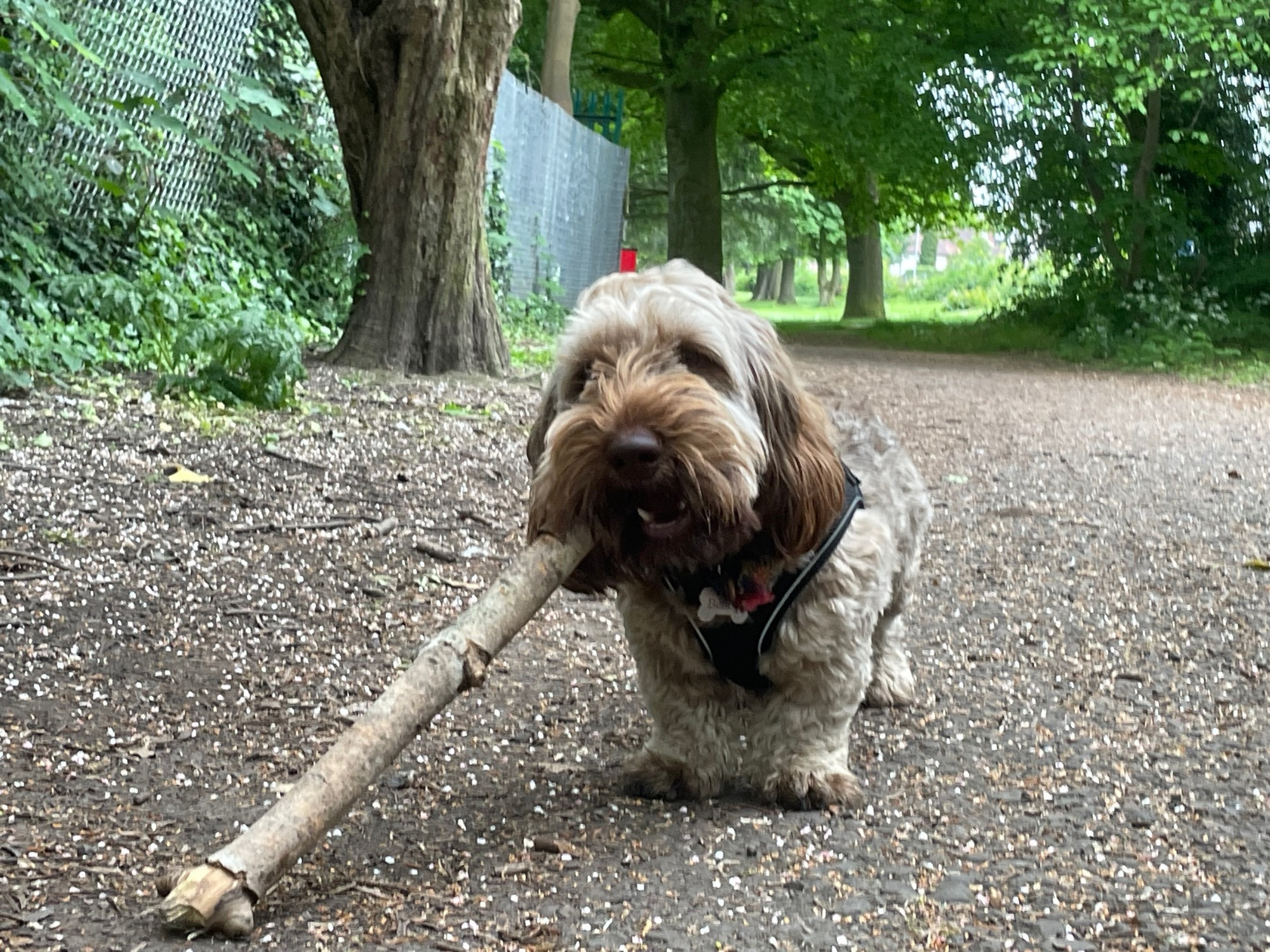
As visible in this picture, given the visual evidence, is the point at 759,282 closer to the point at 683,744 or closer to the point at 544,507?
the point at 683,744

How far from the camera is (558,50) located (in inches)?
832

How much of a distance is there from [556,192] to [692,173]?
309 inches

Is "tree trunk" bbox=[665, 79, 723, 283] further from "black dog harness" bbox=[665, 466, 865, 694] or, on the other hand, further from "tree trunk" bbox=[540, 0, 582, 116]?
"black dog harness" bbox=[665, 466, 865, 694]

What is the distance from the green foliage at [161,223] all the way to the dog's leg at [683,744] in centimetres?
467

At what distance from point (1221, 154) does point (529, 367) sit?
12909mm

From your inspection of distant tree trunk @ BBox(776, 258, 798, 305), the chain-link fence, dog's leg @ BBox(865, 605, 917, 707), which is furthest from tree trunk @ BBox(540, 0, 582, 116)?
distant tree trunk @ BBox(776, 258, 798, 305)

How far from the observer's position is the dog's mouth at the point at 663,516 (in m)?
3.31

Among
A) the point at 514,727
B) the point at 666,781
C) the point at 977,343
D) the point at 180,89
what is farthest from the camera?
the point at 977,343

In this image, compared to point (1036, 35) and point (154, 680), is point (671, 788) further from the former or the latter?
point (1036, 35)

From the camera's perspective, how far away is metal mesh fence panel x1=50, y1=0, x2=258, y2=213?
992 cm

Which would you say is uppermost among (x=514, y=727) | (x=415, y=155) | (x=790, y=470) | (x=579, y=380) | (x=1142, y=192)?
(x=1142, y=192)

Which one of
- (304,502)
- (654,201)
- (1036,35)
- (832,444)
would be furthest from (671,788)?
(654,201)

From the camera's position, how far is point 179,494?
237 inches

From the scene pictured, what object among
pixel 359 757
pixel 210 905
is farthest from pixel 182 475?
pixel 210 905
